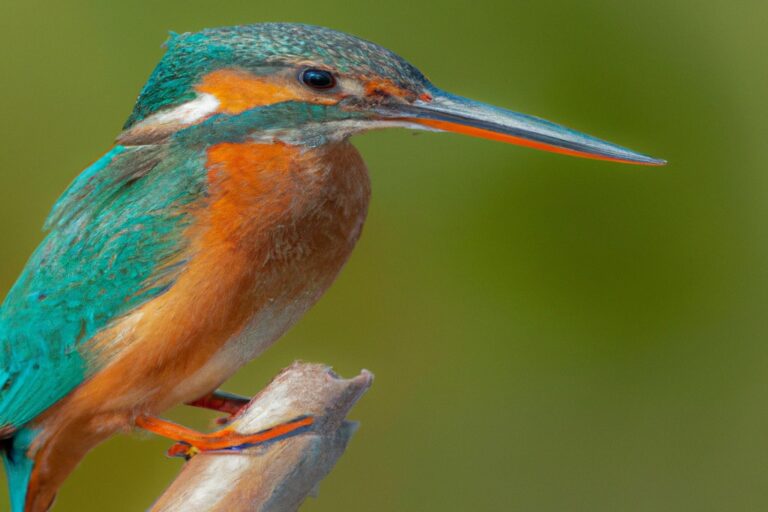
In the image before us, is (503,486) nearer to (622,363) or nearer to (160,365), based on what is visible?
(622,363)

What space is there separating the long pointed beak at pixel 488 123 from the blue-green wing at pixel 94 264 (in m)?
0.34

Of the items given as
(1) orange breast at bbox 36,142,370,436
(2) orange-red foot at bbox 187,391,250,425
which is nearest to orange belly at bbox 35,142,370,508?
(1) orange breast at bbox 36,142,370,436

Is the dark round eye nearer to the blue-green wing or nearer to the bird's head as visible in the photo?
the bird's head

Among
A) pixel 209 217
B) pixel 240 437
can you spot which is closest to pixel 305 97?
pixel 209 217

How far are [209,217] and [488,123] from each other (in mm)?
445

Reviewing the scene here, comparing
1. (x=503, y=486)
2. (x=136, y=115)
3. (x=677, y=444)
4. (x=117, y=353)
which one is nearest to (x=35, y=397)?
(x=117, y=353)

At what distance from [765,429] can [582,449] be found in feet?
1.31

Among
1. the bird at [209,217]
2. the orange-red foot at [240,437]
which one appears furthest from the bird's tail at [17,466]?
the orange-red foot at [240,437]

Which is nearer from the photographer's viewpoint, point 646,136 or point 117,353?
point 117,353

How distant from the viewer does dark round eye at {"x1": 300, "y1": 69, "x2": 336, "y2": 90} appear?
201cm

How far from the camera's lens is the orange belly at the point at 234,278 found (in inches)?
81.7

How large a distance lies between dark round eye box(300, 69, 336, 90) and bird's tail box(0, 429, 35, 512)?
2.43 ft

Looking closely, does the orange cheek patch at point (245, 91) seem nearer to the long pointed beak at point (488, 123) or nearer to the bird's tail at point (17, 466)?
the long pointed beak at point (488, 123)

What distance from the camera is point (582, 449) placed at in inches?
119
